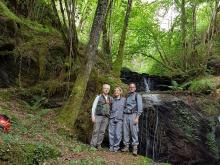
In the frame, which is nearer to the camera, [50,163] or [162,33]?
[50,163]

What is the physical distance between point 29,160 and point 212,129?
7.75 m

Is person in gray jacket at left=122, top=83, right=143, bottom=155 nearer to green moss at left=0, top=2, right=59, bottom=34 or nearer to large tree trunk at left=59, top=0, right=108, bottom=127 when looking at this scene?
large tree trunk at left=59, top=0, right=108, bottom=127

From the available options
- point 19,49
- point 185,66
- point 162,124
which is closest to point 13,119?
point 19,49

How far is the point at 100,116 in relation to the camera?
12.0 meters

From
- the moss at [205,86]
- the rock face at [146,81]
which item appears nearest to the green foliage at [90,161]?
the moss at [205,86]

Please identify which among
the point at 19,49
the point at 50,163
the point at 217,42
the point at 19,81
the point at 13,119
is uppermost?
the point at 217,42

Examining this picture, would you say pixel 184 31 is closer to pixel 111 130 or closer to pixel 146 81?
pixel 146 81

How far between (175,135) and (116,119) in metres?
2.57

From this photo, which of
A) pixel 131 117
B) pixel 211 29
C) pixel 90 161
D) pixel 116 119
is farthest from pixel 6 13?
pixel 211 29

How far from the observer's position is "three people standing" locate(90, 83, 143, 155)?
11914 millimetres

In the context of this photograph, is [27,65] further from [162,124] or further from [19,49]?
[162,124]

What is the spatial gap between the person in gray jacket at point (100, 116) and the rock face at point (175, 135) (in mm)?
1957

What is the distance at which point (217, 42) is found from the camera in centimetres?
2191

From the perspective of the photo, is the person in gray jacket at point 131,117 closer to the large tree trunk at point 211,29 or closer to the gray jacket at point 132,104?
the gray jacket at point 132,104
